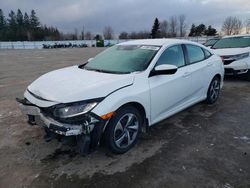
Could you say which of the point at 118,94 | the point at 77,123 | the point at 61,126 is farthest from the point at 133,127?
the point at 61,126

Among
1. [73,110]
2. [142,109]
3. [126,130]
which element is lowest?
[126,130]

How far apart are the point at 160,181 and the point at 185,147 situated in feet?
3.02

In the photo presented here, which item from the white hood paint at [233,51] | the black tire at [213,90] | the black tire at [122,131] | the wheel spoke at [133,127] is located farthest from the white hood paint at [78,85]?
the white hood paint at [233,51]

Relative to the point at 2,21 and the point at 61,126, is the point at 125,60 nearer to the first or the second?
the point at 61,126

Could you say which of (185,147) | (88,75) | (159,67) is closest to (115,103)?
(88,75)

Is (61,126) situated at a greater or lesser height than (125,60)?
lesser

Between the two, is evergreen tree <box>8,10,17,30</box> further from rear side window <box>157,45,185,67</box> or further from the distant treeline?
rear side window <box>157,45,185,67</box>

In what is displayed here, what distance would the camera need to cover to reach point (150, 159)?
3.00 metres

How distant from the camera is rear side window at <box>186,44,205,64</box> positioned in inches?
171

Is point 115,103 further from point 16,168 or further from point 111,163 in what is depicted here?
point 16,168

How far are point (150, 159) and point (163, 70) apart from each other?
133 cm

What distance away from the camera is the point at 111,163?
9.58ft

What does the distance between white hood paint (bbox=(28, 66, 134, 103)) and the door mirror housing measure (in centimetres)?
42

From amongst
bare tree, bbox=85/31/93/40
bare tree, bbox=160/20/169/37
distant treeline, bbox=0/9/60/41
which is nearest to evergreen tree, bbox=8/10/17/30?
distant treeline, bbox=0/9/60/41
